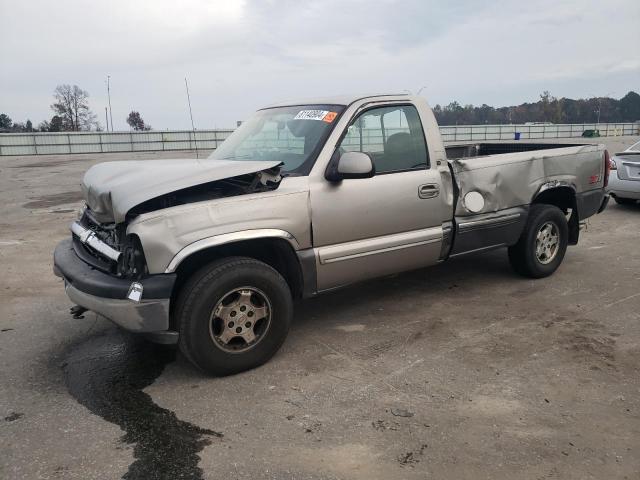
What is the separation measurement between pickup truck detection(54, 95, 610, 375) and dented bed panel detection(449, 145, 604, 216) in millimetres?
18

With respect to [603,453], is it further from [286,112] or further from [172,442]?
[286,112]

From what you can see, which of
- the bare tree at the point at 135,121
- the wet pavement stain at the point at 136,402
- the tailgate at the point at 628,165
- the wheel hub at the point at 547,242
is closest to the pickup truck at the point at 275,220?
the wheel hub at the point at 547,242

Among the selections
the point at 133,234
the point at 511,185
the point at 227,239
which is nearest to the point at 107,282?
the point at 133,234

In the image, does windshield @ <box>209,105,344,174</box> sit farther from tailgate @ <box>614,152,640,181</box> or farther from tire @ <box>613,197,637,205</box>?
tire @ <box>613,197,637,205</box>

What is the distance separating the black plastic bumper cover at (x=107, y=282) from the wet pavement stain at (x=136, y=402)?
0.63 metres

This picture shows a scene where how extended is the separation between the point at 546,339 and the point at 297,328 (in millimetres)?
1976

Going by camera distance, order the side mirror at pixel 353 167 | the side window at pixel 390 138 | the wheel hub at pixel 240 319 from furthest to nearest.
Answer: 1. the side window at pixel 390 138
2. the side mirror at pixel 353 167
3. the wheel hub at pixel 240 319

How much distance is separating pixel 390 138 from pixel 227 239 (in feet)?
5.80

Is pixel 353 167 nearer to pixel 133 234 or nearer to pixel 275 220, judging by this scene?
pixel 275 220

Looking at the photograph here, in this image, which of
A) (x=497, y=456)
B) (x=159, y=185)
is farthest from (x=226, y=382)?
(x=497, y=456)

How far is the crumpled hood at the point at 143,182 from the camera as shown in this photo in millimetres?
3238

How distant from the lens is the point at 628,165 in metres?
9.50

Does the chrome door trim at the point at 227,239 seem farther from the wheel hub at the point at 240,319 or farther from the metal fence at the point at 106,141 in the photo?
the metal fence at the point at 106,141

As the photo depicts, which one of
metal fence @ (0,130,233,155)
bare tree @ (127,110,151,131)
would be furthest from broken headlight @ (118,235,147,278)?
bare tree @ (127,110,151,131)
